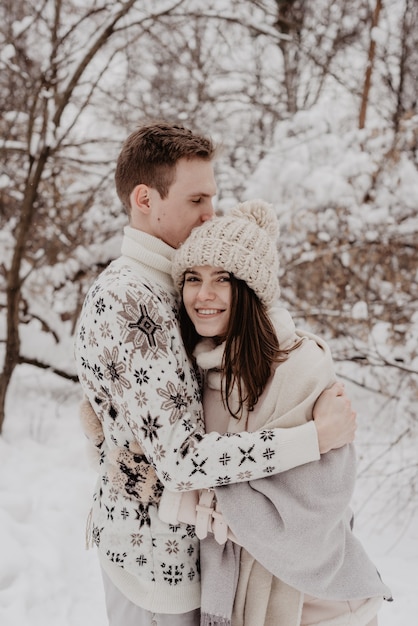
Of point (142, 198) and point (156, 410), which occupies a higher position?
point (142, 198)

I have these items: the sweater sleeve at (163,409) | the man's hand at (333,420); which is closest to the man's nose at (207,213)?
the sweater sleeve at (163,409)

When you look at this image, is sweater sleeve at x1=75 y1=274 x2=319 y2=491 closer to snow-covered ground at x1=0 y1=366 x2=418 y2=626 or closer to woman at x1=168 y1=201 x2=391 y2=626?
woman at x1=168 y1=201 x2=391 y2=626

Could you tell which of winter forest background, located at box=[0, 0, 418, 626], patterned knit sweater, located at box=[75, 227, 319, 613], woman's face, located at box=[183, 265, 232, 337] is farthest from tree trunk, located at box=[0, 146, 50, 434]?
woman's face, located at box=[183, 265, 232, 337]

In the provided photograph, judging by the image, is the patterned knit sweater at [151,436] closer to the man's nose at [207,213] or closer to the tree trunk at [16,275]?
the man's nose at [207,213]

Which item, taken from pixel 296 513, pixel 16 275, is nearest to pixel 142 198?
pixel 296 513

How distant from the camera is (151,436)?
142 centimetres

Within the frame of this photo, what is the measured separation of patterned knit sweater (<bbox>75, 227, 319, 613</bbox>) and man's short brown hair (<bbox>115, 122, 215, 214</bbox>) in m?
0.27

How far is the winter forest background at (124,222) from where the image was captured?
3.99m

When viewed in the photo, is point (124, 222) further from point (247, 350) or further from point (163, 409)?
point (163, 409)

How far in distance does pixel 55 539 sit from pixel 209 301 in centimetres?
255

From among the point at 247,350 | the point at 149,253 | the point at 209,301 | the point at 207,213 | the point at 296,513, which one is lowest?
the point at 296,513

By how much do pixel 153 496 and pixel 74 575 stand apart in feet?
6.91

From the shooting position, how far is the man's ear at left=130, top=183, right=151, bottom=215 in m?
1.75

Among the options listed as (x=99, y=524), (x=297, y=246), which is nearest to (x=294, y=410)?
(x=99, y=524)
